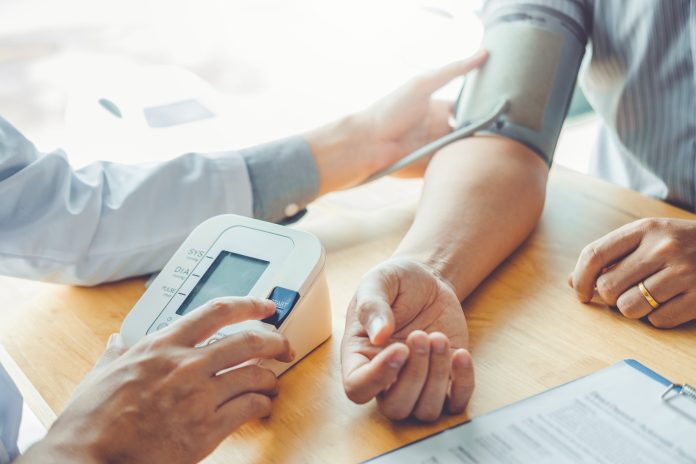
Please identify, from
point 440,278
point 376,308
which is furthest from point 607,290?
point 376,308

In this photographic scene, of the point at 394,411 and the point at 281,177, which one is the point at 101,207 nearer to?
the point at 281,177

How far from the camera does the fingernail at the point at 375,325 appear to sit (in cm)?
51

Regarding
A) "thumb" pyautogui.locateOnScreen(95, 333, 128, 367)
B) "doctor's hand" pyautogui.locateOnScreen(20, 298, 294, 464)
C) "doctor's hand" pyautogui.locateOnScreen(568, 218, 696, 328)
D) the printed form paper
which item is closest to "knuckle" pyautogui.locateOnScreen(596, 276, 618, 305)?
"doctor's hand" pyautogui.locateOnScreen(568, 218, 696, 328)

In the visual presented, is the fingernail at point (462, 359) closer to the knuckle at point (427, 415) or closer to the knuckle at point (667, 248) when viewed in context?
the knuckle at point (427, 415)

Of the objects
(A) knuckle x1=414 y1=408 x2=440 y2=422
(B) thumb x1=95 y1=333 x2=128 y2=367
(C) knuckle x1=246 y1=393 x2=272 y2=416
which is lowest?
(B) thumb x1=95 y1=333 x2=128 y2=367

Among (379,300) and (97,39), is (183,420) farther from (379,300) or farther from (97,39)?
(97,39)

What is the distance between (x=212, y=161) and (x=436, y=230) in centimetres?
29

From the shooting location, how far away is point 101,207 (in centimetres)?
76

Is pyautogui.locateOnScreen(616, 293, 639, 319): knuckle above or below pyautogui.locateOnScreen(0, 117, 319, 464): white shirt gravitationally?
above

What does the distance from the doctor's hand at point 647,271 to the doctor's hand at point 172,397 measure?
330 millimetres

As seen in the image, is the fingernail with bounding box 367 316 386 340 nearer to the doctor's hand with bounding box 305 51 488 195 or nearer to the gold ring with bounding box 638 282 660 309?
the gold ring with bounding box 638 282 660 309

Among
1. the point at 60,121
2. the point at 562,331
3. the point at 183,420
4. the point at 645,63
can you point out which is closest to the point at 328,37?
the point at 60,121

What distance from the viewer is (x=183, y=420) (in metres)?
0.50

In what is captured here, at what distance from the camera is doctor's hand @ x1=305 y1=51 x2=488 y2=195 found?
92 centimetres
